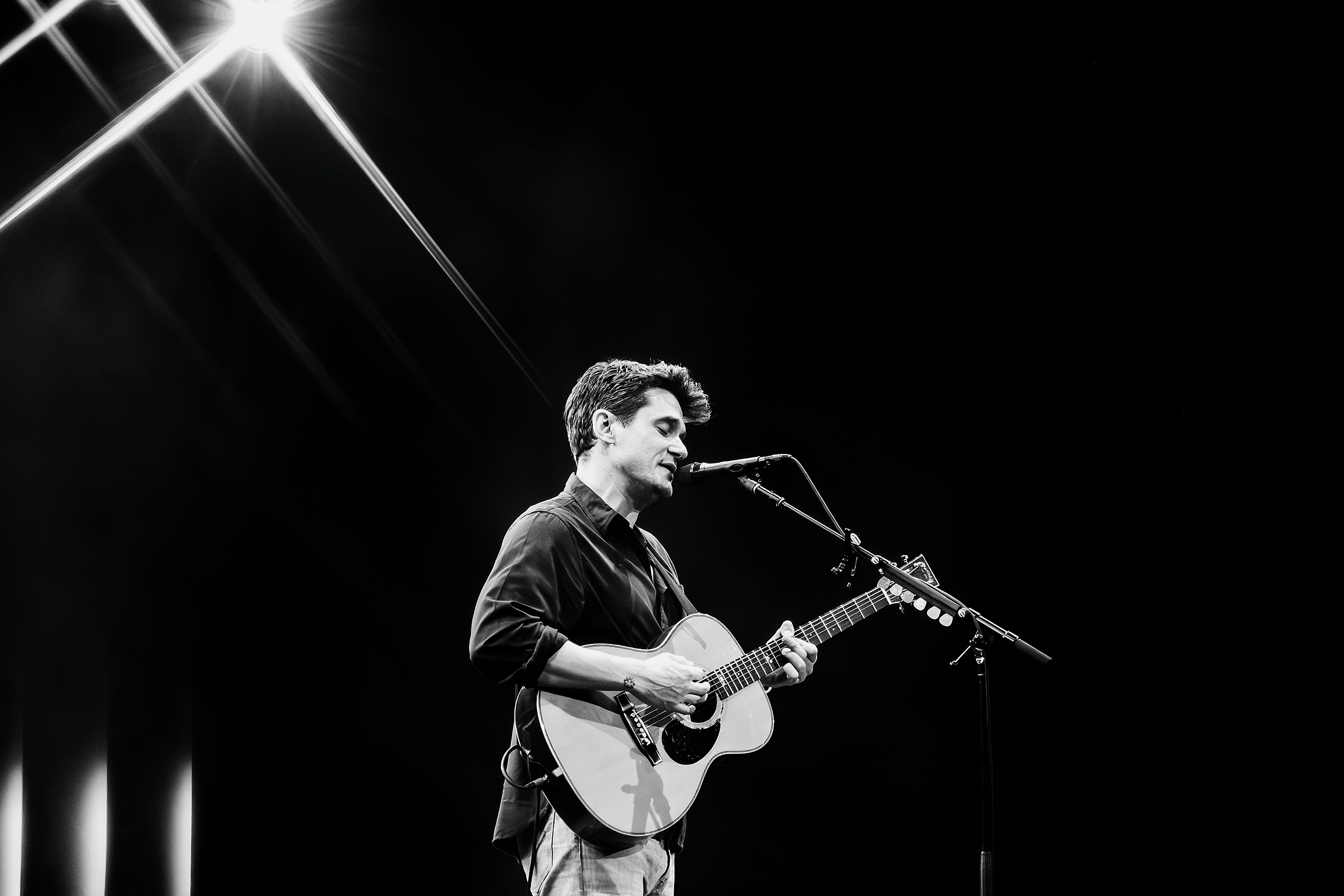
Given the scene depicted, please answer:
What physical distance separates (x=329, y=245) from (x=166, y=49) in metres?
0.95

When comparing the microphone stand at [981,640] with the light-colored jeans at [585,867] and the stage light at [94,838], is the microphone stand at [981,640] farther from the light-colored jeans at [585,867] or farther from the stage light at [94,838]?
the stage light at [94,838]

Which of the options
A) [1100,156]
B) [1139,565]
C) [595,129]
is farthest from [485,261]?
[1139,565]

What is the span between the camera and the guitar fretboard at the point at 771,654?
2.38 metres

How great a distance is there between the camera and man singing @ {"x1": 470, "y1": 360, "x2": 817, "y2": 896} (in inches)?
81.5

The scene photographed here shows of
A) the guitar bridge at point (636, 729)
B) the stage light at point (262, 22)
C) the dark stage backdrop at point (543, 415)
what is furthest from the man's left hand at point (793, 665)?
the stage light at point (262, 22)

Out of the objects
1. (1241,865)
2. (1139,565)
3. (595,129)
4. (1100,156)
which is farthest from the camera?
(595,129)

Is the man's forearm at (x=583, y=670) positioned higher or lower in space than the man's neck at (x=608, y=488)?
lower

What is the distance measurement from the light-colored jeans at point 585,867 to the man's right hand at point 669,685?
1.03 ft

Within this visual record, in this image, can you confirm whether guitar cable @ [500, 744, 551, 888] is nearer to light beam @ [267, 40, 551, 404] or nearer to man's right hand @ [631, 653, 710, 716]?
man's right hand @ [631, 653, 710, 716]

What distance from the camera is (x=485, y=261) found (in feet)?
13.3

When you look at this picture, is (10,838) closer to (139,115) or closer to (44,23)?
(139,115)

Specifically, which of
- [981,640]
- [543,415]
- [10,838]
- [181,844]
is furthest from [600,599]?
[10,838]

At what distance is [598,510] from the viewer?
2.47 m

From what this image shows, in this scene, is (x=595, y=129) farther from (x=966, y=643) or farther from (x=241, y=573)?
(x=966, y=643)
